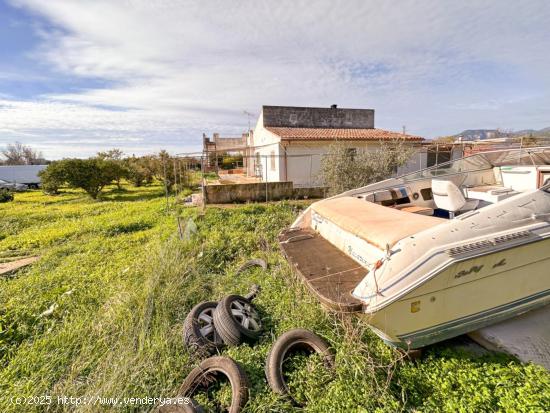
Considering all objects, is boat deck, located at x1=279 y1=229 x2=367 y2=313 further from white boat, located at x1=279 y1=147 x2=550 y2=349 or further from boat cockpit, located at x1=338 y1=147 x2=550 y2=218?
boat cockpit, located at x1=338 y1=147 x2=550 y2=218

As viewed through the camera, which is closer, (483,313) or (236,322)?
(483,313)

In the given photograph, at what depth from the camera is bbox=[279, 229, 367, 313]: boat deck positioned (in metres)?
2.59

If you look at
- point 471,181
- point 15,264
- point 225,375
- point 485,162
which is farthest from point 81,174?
point 485,162

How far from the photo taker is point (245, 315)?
3.54 meters

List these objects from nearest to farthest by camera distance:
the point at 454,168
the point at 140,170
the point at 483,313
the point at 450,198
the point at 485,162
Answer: the point at 483,313 < the point at 450,198 < the point at 454,168 < the point at 485,162 < the point at 140,170

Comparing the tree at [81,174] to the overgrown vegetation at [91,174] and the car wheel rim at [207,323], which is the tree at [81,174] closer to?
the overgrown vegetation at [91,174]

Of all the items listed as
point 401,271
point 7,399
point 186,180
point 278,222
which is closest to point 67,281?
point 7,399

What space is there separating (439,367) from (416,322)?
2.03 ft

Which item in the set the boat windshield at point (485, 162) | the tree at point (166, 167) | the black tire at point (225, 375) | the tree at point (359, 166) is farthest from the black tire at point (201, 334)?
the tree at point (166, 167)

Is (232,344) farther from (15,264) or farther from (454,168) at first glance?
(15,264)

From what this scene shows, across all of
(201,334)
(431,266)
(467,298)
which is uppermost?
(431,266)

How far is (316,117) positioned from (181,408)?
64.4 ft

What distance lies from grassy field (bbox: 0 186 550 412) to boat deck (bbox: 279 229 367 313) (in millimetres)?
417

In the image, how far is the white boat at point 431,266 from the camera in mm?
2518
